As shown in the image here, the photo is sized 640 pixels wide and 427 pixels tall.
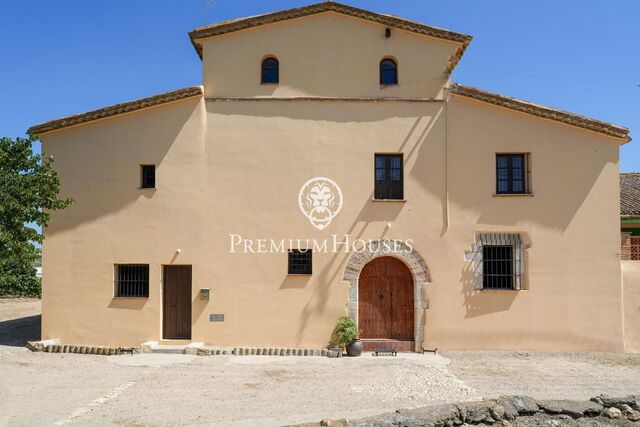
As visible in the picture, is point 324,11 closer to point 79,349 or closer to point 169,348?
point 169,348

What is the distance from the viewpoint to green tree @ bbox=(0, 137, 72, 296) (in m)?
12.5

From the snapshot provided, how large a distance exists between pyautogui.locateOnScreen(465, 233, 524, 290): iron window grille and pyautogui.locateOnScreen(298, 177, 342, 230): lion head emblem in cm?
410

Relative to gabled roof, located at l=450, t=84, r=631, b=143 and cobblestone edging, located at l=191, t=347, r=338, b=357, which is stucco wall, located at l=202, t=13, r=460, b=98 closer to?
gabled roof, located at l=450, t=84, r=631, b=143

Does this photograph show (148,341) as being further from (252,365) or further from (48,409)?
(48,409)

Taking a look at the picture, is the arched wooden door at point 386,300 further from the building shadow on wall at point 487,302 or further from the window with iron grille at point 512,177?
the window with iron grille at point 512,177

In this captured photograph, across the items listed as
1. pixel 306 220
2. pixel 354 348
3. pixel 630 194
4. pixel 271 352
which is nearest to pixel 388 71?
pixel 306 220

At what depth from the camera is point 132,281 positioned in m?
15.0

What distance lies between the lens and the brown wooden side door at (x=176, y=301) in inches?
593

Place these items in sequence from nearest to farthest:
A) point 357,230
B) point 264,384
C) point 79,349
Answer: point 264,384 < point 79,349 < point 357,230

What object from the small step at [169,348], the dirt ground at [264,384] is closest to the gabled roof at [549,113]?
the dirt ground at [264,384]

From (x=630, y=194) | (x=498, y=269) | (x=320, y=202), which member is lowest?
(x=498, y=269)

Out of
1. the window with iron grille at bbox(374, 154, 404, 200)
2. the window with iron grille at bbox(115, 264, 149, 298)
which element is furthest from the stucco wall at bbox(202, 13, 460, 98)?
the window with iron grille at bbox(115, 264, 149, 298)

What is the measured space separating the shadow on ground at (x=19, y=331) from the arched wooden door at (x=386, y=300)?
1014cm

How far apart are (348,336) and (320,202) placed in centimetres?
387
